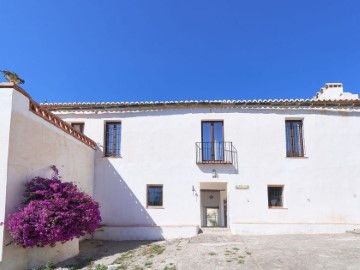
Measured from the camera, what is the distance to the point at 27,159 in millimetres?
8234

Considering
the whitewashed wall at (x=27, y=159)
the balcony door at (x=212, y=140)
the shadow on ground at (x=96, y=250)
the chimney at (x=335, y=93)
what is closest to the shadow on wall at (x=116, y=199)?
the shadow on ground at (x=96, y=250)

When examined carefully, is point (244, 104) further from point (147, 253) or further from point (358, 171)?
point (147, 253)

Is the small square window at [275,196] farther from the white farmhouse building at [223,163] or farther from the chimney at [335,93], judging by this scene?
the chimney at [335,93]

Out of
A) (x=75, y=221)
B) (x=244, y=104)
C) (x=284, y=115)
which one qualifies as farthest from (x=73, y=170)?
(x=284, y=115)

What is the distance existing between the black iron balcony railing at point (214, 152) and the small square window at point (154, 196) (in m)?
2.07

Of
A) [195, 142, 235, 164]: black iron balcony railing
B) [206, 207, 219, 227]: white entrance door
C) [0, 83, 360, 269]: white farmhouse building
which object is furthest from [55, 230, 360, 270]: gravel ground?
[206, 207, 219, 227]: white entrance door

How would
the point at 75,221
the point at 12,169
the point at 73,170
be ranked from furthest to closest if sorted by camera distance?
1. the point at 73,170
2. the point at 75,221
3. the point at 12,169

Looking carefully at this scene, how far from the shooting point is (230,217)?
41.7 ft

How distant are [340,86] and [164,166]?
934 cm

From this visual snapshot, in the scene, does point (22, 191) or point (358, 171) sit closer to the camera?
point (22, 191)

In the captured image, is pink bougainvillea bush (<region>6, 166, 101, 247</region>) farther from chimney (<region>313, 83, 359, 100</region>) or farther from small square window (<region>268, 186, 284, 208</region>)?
chimney (<region>313, 83, 359, 100</region>)

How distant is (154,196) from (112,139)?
3.19m

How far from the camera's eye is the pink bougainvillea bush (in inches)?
289

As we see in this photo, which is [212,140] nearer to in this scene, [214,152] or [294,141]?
[214,152]
